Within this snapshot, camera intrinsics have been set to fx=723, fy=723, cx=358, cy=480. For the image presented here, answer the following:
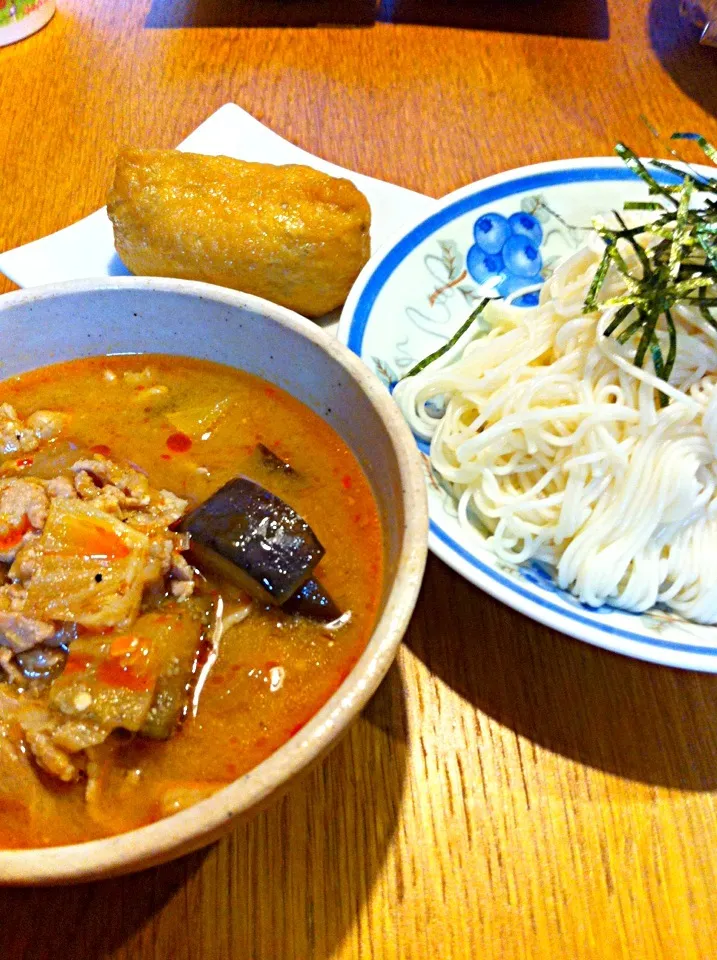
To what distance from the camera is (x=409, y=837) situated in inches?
55.1

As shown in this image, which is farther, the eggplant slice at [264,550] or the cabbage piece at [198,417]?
the cabbage piece at [198,417]

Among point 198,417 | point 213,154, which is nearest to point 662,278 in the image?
point 198,417

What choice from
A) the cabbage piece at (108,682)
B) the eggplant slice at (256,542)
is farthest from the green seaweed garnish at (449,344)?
the cabbage piece at (108,682)

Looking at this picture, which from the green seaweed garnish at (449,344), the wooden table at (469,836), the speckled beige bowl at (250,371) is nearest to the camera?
the speckled beige bowl at (250,371)

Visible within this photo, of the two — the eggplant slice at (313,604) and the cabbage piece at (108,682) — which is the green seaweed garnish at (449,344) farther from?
the cabbage piece at (108,682)

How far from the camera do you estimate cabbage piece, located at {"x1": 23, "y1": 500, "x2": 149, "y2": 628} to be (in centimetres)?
120

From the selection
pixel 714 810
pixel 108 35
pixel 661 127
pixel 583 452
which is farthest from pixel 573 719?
pixel 108 35

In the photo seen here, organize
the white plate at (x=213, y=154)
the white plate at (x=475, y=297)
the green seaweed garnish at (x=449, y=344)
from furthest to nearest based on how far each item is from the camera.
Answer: the white plate at (x=213, y=154) → the green seaweed garnish at (x=449, y=344) → the white plate at (x=475, y=297)

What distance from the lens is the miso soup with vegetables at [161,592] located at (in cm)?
113

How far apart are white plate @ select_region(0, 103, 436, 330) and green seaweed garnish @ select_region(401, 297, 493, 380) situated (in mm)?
376

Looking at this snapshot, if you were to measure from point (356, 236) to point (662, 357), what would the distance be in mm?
954

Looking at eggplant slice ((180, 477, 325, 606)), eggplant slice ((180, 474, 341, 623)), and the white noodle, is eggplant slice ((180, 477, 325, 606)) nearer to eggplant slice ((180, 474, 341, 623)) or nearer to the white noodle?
eggplant slice ((180, 474, 341, 623))

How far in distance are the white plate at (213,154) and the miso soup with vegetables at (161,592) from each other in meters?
0.77

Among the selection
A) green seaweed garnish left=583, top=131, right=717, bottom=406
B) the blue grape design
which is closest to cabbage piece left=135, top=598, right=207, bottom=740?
green seaweed garnish left=583, top=131, right=717, bottom=406
